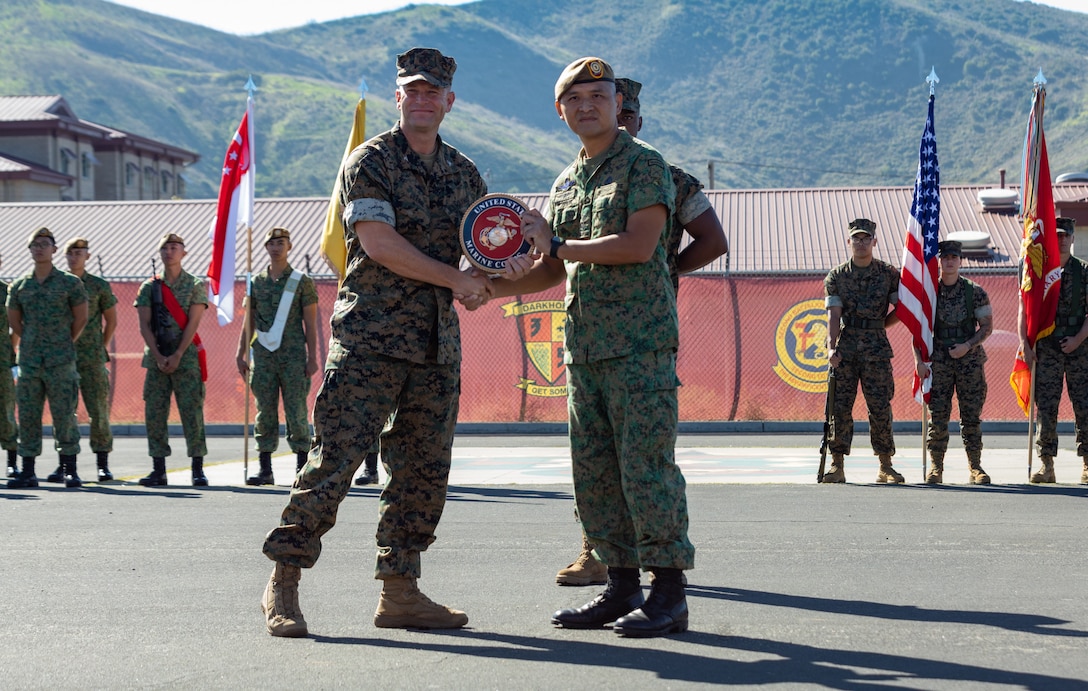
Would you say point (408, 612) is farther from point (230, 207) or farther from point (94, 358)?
point (230, 207)

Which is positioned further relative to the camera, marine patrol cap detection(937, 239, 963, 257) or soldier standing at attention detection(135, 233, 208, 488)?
marine patrol cap detection(937, 239, 963, 257)

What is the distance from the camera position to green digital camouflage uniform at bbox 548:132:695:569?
509cm

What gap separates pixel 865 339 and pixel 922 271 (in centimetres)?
71

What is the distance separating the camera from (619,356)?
517 cm

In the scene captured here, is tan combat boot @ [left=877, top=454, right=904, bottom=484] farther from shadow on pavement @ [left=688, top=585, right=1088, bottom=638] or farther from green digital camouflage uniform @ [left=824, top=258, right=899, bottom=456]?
shadow on pavement @ [left=688, top=585, right=1088, bottom=638]

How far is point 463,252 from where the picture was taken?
524 centimetres

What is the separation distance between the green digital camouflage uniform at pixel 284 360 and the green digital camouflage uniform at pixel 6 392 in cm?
236

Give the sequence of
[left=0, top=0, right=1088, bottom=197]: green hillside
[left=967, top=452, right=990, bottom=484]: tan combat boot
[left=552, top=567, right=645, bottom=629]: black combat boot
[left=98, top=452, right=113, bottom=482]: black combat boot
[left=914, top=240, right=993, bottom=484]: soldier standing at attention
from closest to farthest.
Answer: [left=552, top=567, right=645, bottom=629]: black combat boot, [left=967, top=452, right=990, bottom=484]: tan combat boot, [left=914, top=240, right=993, bottom=484]: soldier standing at attention, [left=98, top=452, right=113, bottom=482]: black combat boot, [left=0, top=0, right=1088, bottom=197]: green hillside

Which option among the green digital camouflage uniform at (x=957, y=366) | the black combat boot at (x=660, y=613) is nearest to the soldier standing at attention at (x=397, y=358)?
the black combat boot at (x=660, y=613)

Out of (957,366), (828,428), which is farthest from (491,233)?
(957,366)

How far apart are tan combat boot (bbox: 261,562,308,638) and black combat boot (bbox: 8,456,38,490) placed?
6.78m

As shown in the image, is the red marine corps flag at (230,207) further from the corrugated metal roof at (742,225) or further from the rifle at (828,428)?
the corrugated metal roof at (742,225)

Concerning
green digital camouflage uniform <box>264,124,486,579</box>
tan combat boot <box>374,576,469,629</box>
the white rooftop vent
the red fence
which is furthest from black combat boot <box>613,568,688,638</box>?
the white rooftop vent

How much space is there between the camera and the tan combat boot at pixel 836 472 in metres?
11.0
